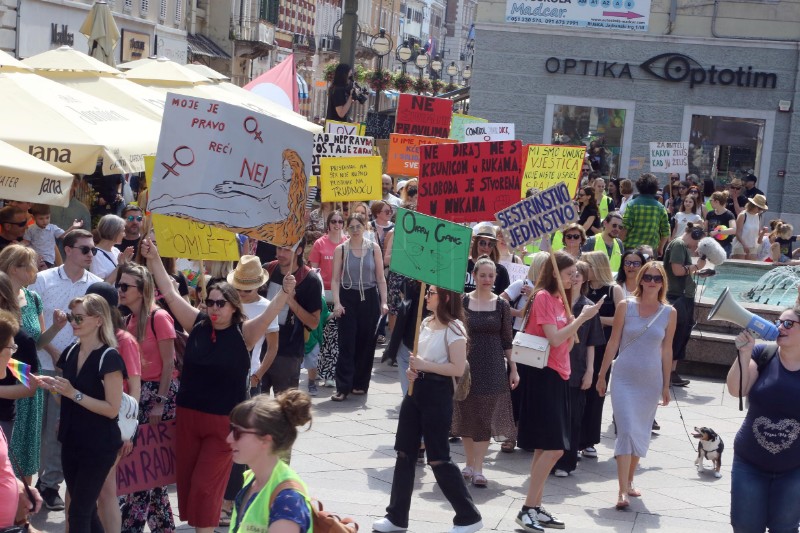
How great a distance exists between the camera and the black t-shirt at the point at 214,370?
6.48m

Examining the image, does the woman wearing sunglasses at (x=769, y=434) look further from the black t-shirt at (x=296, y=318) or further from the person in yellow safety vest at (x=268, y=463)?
the black t-shirt at (x=296, y=318)

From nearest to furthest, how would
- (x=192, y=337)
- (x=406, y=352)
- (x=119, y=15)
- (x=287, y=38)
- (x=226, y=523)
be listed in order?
(x=192, y=337), (x=226, y=523), (x=406, y=352), (x=119, y=15), (x=287, y=38)

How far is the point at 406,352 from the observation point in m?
9.64

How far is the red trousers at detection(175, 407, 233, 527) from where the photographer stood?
6.46 m

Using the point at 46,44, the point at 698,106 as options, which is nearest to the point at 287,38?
the point at 46,44

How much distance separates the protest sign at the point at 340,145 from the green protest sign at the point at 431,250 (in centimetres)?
762

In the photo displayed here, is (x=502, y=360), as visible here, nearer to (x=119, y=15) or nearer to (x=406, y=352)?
(x=406, y=352)

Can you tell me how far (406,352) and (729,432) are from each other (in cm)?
301

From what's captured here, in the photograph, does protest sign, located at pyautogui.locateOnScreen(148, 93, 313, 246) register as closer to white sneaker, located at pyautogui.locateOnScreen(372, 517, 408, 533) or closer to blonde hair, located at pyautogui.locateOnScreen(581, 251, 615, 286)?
white sneaker, located at pyautogui.locateOnScreen(372, 517, 408, 533)

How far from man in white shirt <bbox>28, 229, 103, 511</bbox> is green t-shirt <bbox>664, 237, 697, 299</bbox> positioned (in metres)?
6.06

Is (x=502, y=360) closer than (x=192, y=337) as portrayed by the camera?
No

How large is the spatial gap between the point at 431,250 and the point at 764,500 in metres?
2.51

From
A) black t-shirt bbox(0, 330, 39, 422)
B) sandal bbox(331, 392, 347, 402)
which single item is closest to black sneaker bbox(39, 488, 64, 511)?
black t-shirt bbox(0, 330, 39, 422)

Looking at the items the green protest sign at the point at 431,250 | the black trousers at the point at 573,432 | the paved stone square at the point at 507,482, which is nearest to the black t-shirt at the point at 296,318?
the paved stone square at the point at 507,482
